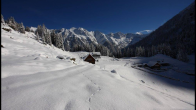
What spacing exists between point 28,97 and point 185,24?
616 feet

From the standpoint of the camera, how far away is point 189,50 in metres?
69.4

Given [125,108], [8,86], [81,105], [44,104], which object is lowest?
[125,108]

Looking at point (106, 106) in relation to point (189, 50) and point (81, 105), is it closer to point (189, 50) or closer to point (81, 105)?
point (81, 105)

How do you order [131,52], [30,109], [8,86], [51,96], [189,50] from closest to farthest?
[30,109], [51,96], [8,86], [189,50], [131,52]

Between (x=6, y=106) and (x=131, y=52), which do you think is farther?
(x=131, y=52)

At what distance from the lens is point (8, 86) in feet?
9.63

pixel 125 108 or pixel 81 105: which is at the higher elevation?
pixel 81 105

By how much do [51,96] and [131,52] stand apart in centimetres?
8426

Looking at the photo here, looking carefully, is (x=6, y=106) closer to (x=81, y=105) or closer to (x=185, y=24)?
(x=81, y=105)

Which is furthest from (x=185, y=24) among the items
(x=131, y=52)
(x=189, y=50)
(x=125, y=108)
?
(x=125, y=108)

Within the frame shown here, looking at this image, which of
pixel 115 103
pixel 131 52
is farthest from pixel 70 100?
pixel 131 52

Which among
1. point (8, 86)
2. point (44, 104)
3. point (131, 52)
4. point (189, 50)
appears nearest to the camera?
point (44, 104)

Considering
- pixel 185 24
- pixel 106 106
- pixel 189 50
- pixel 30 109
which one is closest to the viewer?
pixel 30 109

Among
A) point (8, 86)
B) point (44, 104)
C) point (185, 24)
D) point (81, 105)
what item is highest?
point (185, 24)
